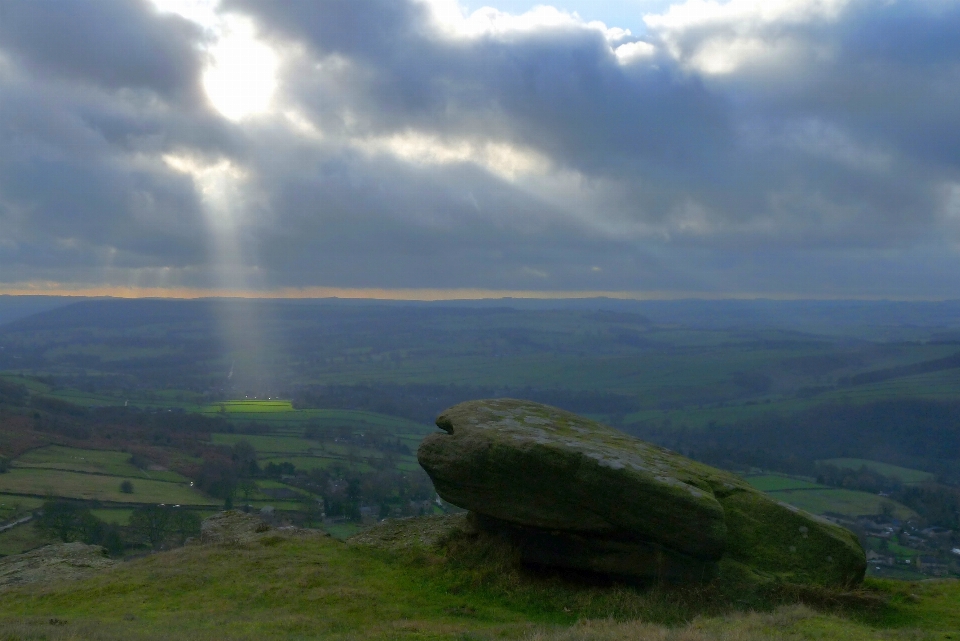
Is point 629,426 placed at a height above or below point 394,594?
below

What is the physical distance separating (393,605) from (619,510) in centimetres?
515

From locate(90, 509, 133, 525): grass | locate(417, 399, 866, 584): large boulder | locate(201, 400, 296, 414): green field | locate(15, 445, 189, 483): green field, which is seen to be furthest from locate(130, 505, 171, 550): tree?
locate(201, 400, 296, 414): green field

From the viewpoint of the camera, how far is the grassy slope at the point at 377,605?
11.4 meters

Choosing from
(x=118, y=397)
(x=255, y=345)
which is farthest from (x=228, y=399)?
(x=255, y=345)

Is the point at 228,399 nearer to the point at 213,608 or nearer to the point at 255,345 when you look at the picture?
the point at 255,345

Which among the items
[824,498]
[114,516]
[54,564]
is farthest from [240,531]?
[824,498]

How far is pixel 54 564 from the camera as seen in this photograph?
18078 millimetres

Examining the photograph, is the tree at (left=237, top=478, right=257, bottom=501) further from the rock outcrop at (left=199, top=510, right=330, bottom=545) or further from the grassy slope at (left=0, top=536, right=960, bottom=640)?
the grassy slope at (left=0, top=536, right=960, bottom=640)

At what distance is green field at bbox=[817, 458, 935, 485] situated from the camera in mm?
A: 60184

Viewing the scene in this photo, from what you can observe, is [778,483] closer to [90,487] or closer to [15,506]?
[90,487]

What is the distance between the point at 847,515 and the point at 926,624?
32433 millimetres

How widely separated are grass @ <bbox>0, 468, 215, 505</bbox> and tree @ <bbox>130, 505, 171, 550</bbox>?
6.65 metres

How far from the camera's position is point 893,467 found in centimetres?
6638

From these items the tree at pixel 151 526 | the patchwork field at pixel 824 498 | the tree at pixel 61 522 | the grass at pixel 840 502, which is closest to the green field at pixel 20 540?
the tree at pixel 61 522
